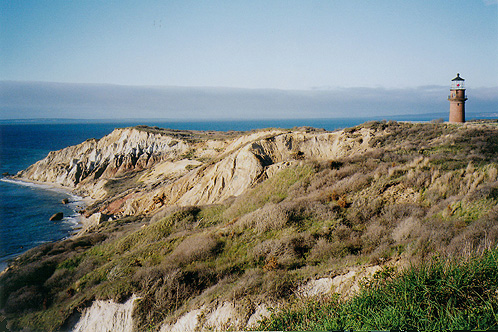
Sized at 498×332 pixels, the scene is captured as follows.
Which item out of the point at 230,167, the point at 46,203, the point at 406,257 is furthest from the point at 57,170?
the point at 406,257

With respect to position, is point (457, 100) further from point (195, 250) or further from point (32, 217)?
point (32, 217)

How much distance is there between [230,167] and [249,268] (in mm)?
17111

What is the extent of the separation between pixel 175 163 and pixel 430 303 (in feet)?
131

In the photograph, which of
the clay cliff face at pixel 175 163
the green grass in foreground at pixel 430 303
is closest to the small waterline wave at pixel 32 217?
the clay cliff face at pixel 175 163

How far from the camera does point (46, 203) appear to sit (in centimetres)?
4162

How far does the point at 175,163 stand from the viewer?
4162 cm

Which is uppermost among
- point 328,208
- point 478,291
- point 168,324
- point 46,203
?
point 478,291

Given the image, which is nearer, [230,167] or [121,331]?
[121,331]

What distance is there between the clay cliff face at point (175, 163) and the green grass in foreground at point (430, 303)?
18.5m

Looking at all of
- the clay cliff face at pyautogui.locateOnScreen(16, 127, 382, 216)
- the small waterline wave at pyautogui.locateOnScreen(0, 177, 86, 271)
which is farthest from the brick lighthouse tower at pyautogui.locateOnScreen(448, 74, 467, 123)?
the small waterline wave at pyautogui.locateOnScreen(0, 177, 86, 271)

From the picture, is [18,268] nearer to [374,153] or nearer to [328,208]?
[328,208]

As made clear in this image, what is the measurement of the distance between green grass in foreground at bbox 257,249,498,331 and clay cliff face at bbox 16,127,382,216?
1845 centimetres

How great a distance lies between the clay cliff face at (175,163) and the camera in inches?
1009

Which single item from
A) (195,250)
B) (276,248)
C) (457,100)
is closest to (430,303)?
(276,248)
